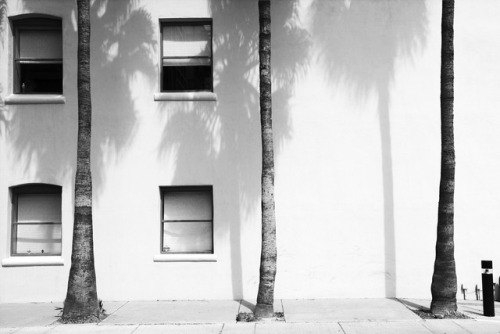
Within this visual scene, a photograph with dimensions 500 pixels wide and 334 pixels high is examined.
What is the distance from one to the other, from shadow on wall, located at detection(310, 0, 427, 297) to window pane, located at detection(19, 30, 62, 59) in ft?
20.3

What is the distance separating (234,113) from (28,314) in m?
6.23

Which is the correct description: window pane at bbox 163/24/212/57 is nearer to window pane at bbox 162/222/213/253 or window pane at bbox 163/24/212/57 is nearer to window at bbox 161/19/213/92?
window at bbox 161/19/213/92

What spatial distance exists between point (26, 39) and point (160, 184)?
488 centimetres

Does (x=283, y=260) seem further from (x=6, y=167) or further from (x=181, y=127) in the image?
(x=6, y=167)

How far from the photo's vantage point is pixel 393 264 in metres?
13.2

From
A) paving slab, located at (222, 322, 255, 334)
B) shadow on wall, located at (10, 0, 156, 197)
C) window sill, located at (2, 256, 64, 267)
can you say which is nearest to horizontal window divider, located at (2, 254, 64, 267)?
window sill, located at (2, 256, 64, 267)

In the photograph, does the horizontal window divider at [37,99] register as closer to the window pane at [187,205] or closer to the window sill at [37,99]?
the window sill at [37,99]

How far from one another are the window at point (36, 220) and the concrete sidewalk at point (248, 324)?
1.37 metres

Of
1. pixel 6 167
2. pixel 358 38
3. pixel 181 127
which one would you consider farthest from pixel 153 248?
pixel 358 38

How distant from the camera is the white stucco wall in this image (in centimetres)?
1320

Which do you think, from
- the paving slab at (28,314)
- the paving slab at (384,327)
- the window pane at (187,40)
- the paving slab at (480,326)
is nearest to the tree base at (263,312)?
the paving slab at (384,327)

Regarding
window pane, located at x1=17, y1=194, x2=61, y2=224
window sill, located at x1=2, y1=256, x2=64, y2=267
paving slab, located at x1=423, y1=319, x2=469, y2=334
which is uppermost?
window pane, located at x1=17, y1=194, x2=61, y2=224

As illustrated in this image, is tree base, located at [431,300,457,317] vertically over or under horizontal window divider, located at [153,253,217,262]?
under

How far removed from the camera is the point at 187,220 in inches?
536
